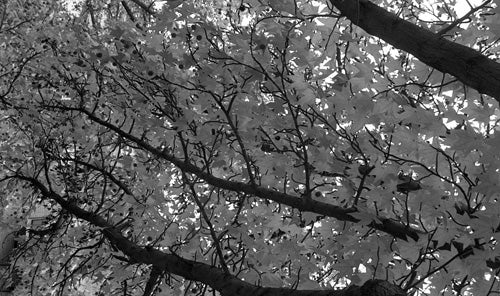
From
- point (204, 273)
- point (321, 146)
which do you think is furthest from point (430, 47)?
point (204, 273)

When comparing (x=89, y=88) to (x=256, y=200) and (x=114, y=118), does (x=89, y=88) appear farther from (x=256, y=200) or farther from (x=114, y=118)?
(x=256, y=200)

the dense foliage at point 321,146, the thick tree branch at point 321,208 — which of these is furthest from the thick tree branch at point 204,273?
the thick tree branch at point 321,208

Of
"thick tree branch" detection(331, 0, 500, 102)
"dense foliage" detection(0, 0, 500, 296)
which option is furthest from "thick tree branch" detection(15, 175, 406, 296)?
"thick tree branch" detection(331, 0, 500, 102)

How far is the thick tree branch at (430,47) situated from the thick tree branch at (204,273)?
3.25ft

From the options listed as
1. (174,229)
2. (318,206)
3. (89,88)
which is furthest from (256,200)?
(89,88)

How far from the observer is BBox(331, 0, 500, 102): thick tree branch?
7.32ft

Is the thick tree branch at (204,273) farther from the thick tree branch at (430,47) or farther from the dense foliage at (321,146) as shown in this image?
the thick tree branch at (430,47)

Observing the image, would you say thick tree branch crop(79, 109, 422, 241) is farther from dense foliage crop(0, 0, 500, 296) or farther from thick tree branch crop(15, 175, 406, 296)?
thick tree branch crop(15, 175, 406, 296)

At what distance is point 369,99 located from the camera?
3.03 meters

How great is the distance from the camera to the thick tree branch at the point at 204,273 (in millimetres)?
2193

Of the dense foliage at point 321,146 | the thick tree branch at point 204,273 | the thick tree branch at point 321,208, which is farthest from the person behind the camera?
the thick tree branch at point 321,208

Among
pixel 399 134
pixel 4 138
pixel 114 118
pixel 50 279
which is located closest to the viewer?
pixel 399 134

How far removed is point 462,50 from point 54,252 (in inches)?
210

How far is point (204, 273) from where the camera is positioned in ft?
11.7
